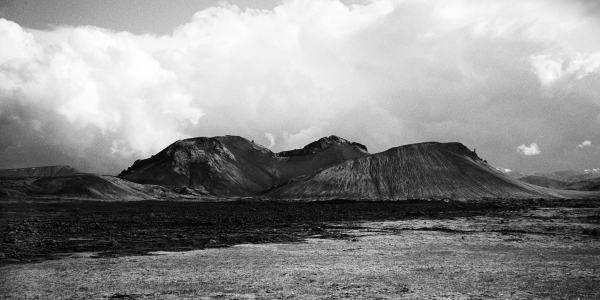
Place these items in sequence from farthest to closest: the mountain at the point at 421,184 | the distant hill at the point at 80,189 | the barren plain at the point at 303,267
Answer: the distant hill at the point at 80,189, the mountain at the point at 421,184, the barren plain at the point at 303,267

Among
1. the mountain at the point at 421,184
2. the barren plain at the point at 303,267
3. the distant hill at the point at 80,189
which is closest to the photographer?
the barren plain at the point at 303,267

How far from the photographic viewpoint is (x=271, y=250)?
32.3 metres

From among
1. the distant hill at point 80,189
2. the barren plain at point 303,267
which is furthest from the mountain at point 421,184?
the barren plain at point 303,267

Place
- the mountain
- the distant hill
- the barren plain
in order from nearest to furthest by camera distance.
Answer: the barren plain → the mountain → the distant hill

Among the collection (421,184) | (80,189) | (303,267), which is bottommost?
(303,267)

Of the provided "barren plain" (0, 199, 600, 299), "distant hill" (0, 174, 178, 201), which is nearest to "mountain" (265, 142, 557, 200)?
"distant hill" (0, 174, 178, 201)

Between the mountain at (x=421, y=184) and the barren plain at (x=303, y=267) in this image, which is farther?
the mountain at (x=421, y=184)

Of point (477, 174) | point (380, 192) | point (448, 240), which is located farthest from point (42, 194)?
point (448, 240)

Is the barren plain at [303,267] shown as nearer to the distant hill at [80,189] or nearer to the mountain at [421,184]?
the mountain at [421,184]

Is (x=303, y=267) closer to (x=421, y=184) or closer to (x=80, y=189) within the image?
(x=421, y=184)

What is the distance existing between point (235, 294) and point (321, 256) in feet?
37.7

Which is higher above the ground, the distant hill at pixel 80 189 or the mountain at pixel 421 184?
the mountain at pixel 421 184

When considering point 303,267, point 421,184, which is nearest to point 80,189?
point 421,184

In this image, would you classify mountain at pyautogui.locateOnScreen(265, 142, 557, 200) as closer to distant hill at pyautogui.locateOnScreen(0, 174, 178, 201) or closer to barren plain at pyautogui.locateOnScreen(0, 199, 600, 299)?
distant hill at pyautogui.locateOnScreen(0, 174, 178, 201)
